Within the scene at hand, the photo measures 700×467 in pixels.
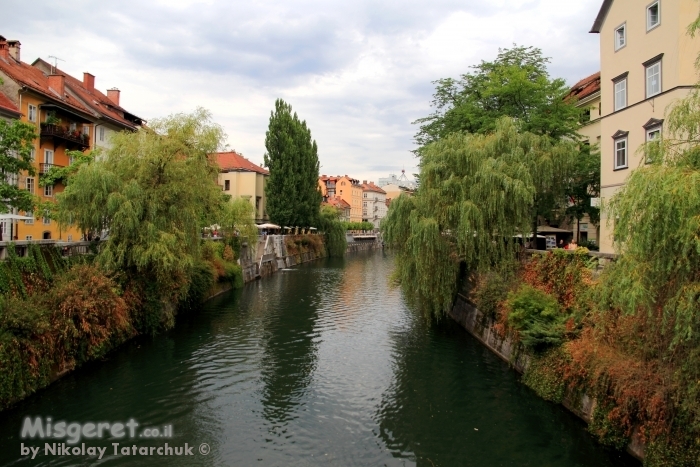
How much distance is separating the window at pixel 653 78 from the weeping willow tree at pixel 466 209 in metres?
3.53

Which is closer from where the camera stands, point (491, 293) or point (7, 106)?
point (491, 293)

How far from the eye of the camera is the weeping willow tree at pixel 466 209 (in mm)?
18469

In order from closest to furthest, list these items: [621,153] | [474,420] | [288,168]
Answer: [474,420] < [621,153] < [288,168]

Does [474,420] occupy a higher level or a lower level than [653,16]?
lower

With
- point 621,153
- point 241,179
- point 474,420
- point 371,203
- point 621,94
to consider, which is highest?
point 371,203

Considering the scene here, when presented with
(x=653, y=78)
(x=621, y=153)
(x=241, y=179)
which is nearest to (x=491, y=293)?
(x=621, y=153)

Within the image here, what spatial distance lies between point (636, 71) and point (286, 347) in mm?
17493

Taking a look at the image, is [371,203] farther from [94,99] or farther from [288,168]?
[94,99]

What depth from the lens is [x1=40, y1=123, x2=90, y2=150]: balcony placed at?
29.2m

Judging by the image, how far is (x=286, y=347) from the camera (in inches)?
763

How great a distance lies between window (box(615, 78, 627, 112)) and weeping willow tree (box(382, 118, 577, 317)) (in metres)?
2.77

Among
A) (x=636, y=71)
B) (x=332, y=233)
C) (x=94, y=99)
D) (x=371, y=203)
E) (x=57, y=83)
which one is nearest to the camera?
(x=636, y=71)

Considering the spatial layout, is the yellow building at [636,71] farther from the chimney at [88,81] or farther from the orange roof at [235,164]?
the orange roof at [235,164]

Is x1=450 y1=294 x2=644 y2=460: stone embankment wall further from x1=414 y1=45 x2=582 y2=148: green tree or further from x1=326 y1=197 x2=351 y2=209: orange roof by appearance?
x1=326 y1=197 x2=351 y2=209: orange roof
